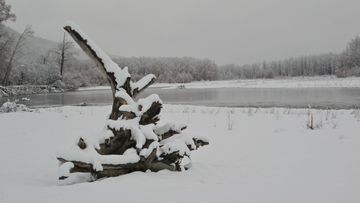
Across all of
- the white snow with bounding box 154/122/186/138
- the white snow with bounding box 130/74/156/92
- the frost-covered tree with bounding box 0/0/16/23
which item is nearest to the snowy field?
the white snow with bounding box 154/122/186/138

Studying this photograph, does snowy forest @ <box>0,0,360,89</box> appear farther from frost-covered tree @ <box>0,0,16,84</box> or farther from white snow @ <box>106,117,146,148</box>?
white snow @ <box>106,117,146,148</box>

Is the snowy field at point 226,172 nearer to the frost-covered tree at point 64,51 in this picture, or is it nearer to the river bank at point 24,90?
the river bank at point 24,90

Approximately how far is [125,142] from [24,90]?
3900 cm

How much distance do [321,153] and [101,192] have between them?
425cm

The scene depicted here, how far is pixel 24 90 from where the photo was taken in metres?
34.5

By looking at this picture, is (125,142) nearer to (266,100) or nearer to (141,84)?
(141,84)

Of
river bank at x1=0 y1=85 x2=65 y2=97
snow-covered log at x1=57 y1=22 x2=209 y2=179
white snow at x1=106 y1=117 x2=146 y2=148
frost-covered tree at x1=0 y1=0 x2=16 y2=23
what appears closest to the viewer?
snow-covered log at x1=57 y1=22 x2=209 y2=179

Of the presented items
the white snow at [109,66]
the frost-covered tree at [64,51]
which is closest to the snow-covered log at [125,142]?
the white snow at [109,66]

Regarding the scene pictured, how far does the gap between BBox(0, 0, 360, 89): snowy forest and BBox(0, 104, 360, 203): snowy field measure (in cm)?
2711

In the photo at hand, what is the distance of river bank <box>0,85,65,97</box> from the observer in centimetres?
2837

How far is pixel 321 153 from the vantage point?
14.6 ft

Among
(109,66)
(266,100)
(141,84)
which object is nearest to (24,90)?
(266,100)

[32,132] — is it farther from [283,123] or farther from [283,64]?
[283,64]

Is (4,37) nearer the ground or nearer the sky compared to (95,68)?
nearer the ground
